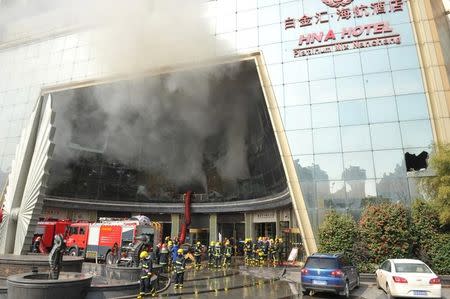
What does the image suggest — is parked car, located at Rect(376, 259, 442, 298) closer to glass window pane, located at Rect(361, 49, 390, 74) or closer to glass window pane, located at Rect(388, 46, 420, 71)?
glass window pane, located at Rect(361, 49, 390, 74)

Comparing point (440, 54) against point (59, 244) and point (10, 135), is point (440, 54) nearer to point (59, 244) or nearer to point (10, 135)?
point (59, 244)

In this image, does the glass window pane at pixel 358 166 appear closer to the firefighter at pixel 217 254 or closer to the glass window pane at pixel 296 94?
the glass window pane at pixel 296 94

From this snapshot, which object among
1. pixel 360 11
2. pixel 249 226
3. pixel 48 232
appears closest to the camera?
pixel 360 11

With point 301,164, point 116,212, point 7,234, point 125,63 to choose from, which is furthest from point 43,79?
point 301,164

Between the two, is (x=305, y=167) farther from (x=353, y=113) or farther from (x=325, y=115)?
(x=353, y=113)

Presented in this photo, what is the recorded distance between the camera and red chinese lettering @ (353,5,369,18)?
20.7m

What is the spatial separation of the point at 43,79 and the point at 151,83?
929 cm

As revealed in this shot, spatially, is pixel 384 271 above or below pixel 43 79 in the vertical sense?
below

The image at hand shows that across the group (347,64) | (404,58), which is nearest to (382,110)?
(404,58)

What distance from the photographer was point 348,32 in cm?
2062

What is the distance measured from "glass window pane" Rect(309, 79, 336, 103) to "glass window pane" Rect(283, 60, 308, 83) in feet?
2.64

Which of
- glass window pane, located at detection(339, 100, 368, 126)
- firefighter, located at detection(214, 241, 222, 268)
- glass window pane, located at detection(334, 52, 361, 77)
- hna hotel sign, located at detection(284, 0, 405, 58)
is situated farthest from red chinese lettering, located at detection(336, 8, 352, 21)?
firefighter, located at detection(214, 241, 222, 268)

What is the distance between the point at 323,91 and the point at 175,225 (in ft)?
74.5

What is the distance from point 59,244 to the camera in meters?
10.1
